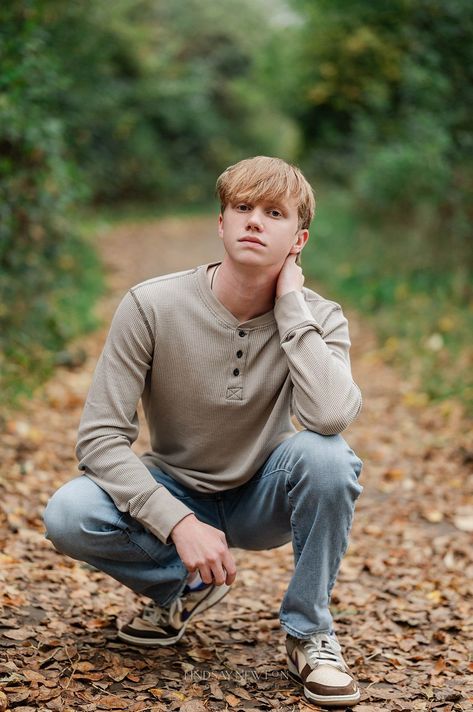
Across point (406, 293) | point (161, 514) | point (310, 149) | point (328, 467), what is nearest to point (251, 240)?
point (328, 467)

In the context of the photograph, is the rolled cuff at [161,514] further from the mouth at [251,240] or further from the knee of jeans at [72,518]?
the mouth at [251,240]

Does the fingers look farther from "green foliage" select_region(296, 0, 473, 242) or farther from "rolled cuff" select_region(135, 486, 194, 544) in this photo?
"green foliage" select_region(296, 0, 473, 242)

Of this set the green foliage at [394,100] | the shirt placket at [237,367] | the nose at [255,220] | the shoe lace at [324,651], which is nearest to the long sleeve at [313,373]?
the shirt placket at [237,367]

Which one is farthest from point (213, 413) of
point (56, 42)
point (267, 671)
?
point (56, 42)

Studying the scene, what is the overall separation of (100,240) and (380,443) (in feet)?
34.4

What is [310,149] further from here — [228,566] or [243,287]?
[228,566]

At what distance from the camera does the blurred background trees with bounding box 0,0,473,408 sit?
648 centimetres

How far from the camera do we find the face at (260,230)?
278 cm

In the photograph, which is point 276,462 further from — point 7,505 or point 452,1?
point 452,1

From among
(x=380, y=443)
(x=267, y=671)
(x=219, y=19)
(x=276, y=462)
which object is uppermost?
(x=219, y=19)

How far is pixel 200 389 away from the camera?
2863 mm

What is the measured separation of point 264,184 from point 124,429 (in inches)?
35.7

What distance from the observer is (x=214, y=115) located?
2461 cm

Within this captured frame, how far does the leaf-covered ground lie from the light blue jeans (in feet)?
0.92
